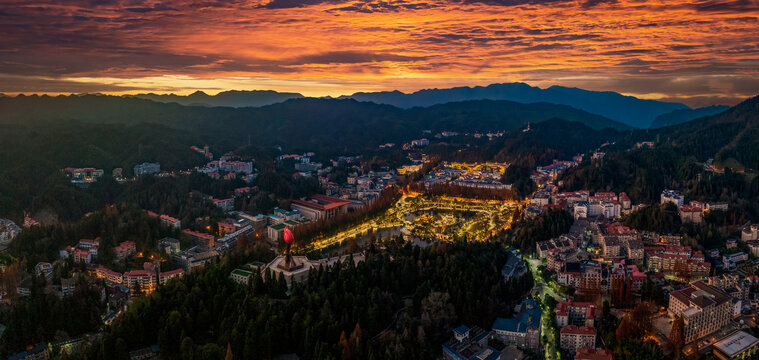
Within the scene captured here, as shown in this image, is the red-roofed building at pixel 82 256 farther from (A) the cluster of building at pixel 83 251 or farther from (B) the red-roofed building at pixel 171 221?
(B) the red-roofed building at pixel 171 221

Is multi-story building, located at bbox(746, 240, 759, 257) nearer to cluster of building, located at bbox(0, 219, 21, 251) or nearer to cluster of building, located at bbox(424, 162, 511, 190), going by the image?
cluster of building, located at bbox(424, 162, 511, 190)

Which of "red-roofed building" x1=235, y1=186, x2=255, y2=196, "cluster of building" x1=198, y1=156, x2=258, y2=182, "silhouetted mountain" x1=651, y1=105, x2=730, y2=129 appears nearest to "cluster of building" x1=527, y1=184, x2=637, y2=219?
"red-roofed building" x1=235, y1=186, x2=255, y2=196

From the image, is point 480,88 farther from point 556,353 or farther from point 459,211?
point 556,353

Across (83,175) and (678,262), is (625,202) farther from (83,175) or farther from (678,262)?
(83,175)

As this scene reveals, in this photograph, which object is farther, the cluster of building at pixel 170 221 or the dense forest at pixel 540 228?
the cluster of building at pixel 170 221

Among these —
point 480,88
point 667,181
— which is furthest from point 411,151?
point 480,88

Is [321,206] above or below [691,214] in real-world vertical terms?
below

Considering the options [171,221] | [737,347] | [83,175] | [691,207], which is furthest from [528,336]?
[83,175]

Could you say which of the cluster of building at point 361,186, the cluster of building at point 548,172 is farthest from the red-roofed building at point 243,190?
the cluster of building at point 548,172
